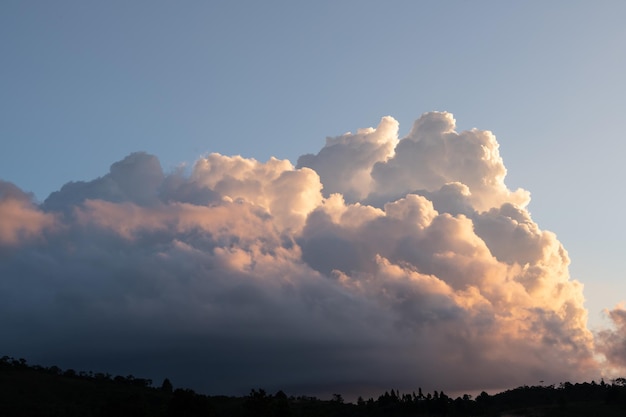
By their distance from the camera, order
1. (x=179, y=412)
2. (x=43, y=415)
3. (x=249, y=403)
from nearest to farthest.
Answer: (x=179, y=412) → (x=249, y=403) → (x=43, y=415)

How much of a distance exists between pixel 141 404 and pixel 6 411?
5048 centimetres

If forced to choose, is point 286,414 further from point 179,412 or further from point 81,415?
point 81,415

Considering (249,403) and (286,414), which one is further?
(249,403)

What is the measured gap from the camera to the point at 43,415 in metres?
195

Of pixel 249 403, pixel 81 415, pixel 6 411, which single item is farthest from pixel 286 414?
pixel 6 411

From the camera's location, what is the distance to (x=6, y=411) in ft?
643

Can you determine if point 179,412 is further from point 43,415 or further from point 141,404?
point 43,415

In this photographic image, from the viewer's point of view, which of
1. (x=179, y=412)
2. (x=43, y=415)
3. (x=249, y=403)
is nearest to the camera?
(x=179, y=412)

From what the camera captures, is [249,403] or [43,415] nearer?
[249,403]

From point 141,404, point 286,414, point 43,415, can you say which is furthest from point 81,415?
point 286,414

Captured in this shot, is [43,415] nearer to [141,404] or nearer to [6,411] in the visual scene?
[6,411]

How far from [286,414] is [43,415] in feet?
233

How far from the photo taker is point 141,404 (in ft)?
549

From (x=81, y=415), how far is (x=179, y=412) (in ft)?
177
